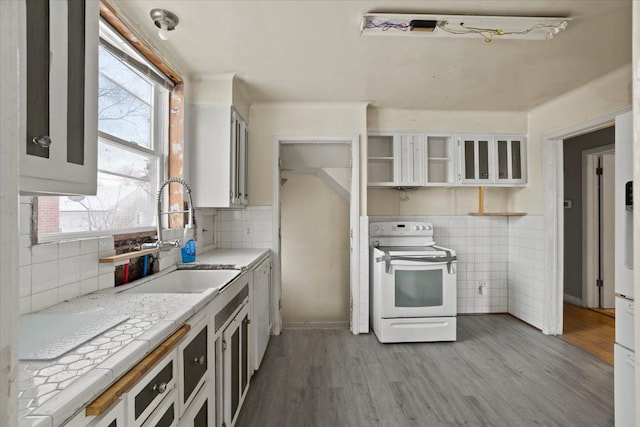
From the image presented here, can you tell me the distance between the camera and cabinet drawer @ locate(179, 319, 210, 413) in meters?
1.09

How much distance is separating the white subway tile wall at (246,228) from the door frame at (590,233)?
4.06m

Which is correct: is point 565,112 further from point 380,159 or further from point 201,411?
point 201,411

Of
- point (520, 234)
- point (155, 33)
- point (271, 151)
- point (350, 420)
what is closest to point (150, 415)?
point (350, 420)

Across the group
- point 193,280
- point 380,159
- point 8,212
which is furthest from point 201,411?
point 380,159

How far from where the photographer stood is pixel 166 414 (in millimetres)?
958

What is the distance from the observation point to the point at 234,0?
1.67 metres

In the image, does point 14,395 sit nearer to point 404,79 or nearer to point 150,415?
point 150,415

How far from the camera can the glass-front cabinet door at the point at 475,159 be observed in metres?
3.42

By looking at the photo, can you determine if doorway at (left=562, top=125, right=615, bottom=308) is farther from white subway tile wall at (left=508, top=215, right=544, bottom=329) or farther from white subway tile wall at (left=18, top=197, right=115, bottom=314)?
white subway tile wall at (left=18, top=197, right=115, bottom=314)

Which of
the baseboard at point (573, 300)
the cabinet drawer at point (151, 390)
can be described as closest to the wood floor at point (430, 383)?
the cabinet drawer at point (151, 390)

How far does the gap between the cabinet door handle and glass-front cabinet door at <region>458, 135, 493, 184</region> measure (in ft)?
11.3

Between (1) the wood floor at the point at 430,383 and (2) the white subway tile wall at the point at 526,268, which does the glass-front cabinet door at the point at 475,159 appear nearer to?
(2) the white subway tile wall at the point at 526,268

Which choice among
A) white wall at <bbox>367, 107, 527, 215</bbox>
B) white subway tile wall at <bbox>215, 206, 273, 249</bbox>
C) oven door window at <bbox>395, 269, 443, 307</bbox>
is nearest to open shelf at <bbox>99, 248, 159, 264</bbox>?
white subway tile wall at <bbox>215, 206, 273, 249</bbox>

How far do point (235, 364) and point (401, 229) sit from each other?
230cm
